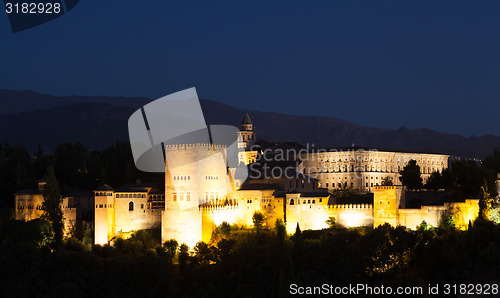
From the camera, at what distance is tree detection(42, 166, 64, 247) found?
53875 millimetres

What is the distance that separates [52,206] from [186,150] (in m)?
10.7

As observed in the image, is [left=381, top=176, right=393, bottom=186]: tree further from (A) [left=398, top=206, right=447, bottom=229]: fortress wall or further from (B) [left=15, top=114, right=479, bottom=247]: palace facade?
(A) [left=398, top=206, right=447, bottom=229]: fortress wall

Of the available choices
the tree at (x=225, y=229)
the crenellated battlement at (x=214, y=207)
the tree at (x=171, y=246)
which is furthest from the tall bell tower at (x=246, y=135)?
the tree at (x=171, y=246)

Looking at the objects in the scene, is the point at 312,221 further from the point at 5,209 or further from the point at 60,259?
the point at 5,209

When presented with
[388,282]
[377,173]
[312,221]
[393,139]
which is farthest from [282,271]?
[393,139]

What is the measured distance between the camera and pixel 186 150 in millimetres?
53750

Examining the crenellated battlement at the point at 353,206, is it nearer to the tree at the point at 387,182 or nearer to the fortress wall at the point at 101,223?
the tree at the point at 387,182

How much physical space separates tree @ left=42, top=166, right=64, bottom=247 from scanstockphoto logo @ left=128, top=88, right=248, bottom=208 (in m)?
8.50

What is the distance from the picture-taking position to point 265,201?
185 feet

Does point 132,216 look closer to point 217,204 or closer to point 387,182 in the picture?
point 217,204

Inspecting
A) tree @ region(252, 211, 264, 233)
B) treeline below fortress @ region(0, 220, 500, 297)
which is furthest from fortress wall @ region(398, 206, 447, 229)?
tree @ region(252, 211, 264, 233)

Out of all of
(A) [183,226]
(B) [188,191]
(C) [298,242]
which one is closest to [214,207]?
(B) [188,191]

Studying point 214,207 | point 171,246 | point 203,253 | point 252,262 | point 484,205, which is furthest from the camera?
point 214,207

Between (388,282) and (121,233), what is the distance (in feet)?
67.2
